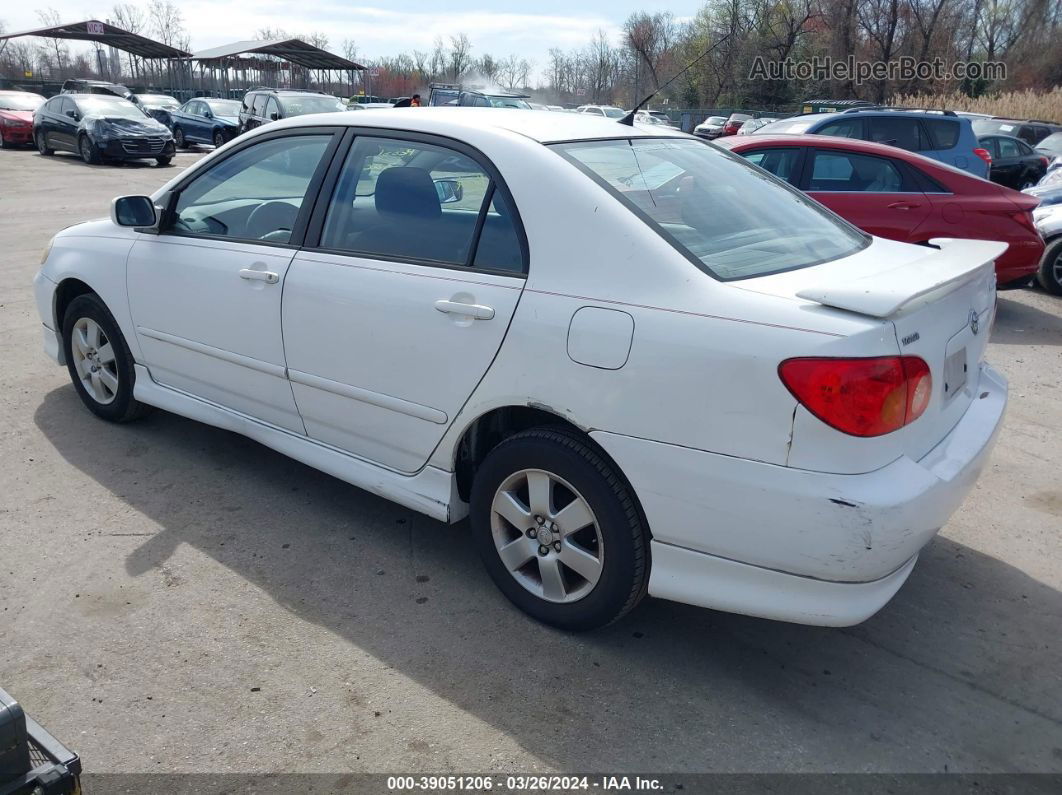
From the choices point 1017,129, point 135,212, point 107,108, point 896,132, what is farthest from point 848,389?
point 107,108

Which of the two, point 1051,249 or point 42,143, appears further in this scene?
point 42,143

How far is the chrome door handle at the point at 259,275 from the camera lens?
3719mm

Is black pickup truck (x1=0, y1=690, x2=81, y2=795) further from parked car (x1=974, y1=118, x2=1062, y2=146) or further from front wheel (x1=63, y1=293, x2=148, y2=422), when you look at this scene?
parked car (x1=974, y1=118, x2=1062, y2=146)

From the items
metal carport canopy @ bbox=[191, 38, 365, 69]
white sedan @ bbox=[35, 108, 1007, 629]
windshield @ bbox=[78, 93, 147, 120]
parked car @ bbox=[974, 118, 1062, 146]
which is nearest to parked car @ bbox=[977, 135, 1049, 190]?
parked car @ bbox=[974, 118, 1062, 146]

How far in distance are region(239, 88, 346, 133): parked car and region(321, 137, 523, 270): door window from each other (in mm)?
17547

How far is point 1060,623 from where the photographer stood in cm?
329

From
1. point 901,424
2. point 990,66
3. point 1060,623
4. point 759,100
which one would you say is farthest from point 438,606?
point 990,66

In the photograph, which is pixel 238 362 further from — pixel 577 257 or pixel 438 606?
pixel 577 257

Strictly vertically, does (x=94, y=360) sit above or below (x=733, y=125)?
below

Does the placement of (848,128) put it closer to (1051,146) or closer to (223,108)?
(1051,146)

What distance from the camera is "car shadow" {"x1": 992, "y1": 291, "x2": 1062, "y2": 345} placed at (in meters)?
7.39

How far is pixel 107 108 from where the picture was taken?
69.8ft

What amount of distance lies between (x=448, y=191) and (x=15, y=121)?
997 inches

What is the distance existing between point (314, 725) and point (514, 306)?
1442 mm
